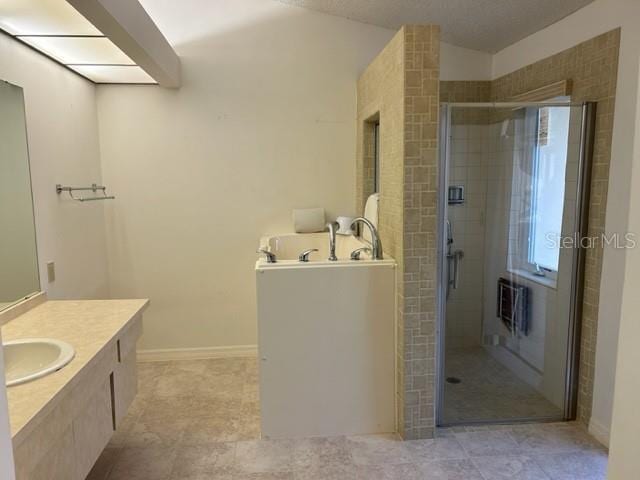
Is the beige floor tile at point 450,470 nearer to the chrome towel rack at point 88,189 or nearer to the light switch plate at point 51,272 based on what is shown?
the light switch plate at point 51,272

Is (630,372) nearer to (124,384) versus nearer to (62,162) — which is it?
(124,384)

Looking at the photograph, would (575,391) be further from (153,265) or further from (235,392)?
(153,265)

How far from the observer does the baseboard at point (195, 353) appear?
12.0 feet

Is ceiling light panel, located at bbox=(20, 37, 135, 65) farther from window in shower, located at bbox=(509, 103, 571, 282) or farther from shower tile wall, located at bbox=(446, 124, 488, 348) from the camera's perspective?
window in shower, located at bbox=(509, 103, 571, 282)

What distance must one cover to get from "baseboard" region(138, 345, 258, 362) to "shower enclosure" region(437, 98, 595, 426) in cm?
166

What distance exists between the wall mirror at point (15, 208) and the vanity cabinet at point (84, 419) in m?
0.58

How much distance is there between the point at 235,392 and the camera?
10.1ft

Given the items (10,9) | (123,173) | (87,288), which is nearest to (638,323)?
(10,9)

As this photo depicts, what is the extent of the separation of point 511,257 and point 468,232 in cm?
35

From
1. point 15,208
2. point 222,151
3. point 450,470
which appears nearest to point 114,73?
point 222,151

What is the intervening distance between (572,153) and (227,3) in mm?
2544

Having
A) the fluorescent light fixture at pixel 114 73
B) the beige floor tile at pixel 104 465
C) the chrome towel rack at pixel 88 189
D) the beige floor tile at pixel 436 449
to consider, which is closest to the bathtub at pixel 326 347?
the beige floor tile at pixel 436 449

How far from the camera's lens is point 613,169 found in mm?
2270

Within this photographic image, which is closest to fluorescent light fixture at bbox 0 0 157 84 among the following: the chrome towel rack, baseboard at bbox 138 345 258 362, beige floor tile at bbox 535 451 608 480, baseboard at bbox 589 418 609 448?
the chrome towel rack
